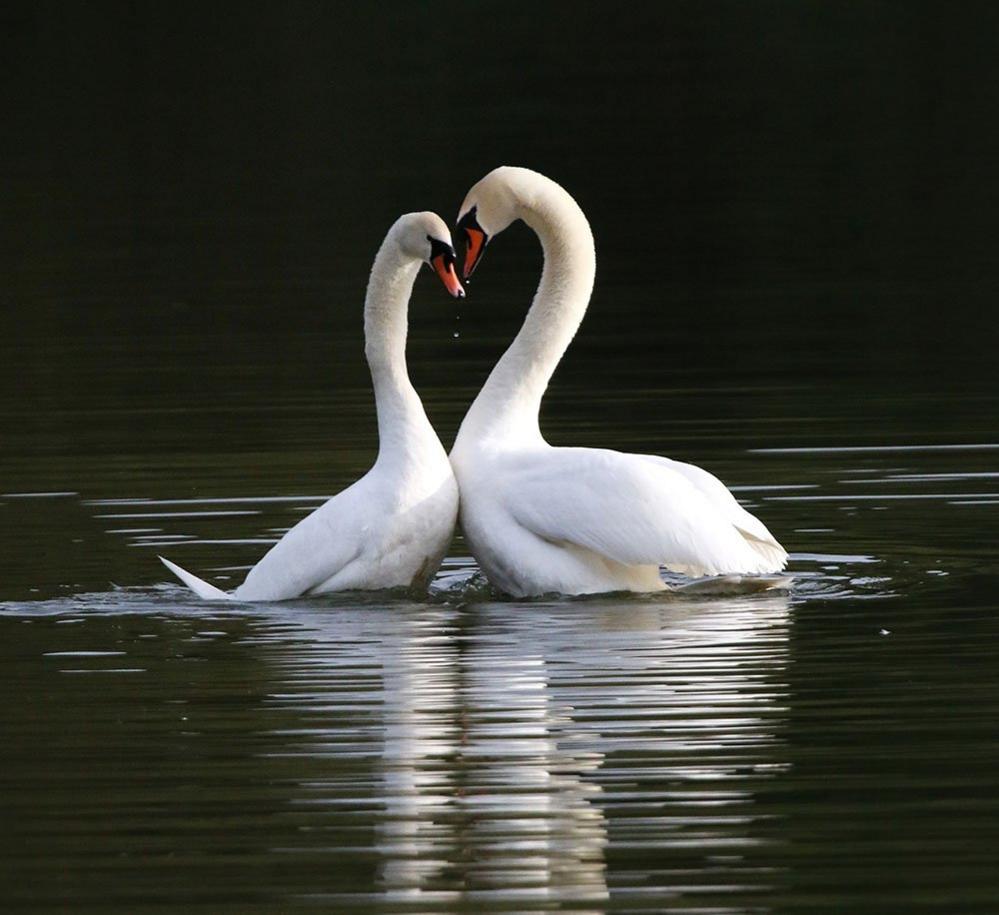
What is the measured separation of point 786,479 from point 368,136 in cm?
2442

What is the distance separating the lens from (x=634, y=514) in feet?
35.7

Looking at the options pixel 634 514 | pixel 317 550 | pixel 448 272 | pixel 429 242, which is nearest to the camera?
pixel 634 514

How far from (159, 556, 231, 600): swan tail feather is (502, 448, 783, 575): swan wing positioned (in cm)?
121

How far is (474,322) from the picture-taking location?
2130 centimetres

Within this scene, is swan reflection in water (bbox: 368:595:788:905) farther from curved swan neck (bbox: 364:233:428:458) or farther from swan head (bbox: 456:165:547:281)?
swan head (bbox: 456:165:547:281)

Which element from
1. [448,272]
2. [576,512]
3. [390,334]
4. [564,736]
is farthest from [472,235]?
[564,736]

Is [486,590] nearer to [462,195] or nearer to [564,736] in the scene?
[564,736]

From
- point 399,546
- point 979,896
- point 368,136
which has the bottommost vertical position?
point 979,896

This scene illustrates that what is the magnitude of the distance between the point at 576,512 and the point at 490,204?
1.97 meters

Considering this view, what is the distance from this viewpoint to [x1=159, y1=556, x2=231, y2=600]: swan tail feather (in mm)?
11203

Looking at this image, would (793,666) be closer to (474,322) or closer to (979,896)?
(979,896)

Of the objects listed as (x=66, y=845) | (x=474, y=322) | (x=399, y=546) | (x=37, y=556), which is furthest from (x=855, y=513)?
(x=474, y=322)

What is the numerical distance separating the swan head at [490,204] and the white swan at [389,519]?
84cm

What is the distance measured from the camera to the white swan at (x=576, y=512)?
10859 mm
